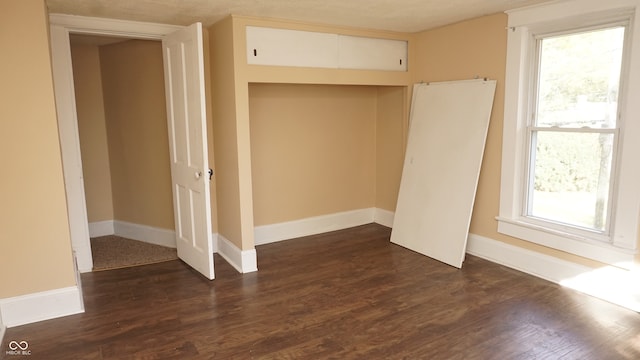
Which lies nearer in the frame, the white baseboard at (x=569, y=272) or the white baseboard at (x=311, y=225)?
the white baseboard at (x=569, y=272)

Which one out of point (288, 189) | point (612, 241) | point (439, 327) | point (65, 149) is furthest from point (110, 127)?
point (612, 241)

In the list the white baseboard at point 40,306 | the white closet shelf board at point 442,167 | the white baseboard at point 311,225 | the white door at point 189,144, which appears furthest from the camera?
the white baseboard at point 311,225

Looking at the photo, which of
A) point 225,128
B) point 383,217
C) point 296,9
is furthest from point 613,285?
point 225,128

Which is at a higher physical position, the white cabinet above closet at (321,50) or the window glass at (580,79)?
the white cabinet above closet at (321,50)

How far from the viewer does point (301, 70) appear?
12.9 feet

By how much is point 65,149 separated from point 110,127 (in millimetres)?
1275

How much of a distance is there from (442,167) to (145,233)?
318 centimetres

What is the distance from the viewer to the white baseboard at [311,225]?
4.61 metres

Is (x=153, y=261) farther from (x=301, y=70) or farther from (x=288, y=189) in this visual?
(x=301, y=70)

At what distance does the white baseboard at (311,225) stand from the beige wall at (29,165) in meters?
1.99

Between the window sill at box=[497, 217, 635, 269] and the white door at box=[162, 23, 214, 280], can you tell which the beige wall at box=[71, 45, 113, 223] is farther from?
the window sill at box=[497, 217, 635, 269]

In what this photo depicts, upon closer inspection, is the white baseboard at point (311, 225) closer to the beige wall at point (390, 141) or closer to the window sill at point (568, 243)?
the beige wall at point (390, 141)

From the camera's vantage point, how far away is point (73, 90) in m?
3.57

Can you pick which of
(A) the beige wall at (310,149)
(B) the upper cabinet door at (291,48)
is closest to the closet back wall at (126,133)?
(A) the beige wall at (310,149)
